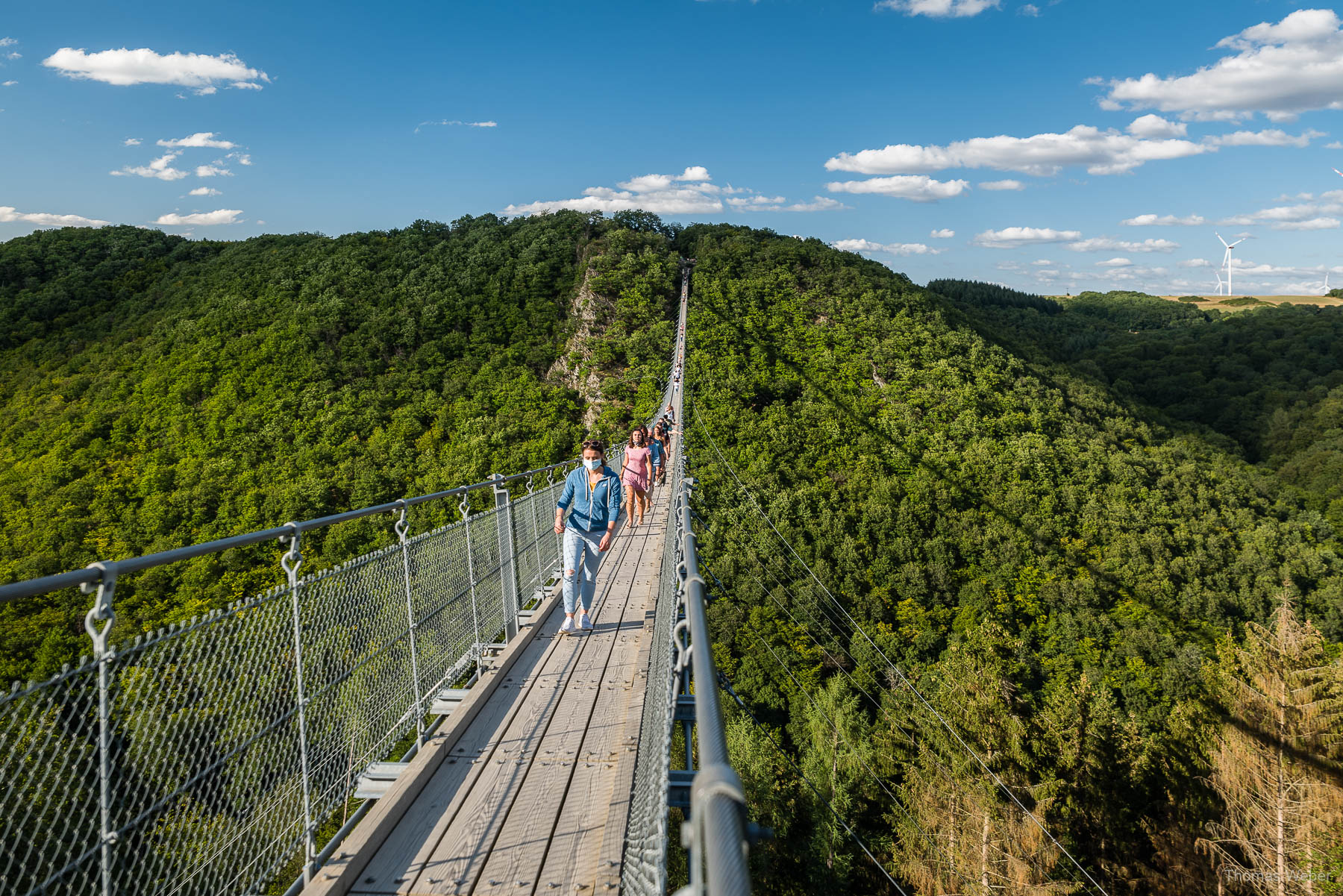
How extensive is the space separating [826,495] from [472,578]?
147ft

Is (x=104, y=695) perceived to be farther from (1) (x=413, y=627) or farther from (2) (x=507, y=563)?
(2) (x=507, y=563)

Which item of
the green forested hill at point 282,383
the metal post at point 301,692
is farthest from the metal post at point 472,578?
the green forested hill at point 282,383

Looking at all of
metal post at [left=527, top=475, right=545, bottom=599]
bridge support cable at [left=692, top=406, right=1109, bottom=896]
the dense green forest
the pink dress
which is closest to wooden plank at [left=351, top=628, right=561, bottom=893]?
metal post at [left=527, top=475, right=545, bottom=599]

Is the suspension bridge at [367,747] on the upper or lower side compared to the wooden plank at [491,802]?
upper

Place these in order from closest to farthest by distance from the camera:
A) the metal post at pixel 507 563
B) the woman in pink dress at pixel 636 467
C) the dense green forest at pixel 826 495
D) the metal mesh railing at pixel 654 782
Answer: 1. the metal mesh railing at pixel 654 782
2. the metal post at pixel 507 563
3. the woman in pink dress at pixel 636 467
4. the dense green forest at pixel 826 495

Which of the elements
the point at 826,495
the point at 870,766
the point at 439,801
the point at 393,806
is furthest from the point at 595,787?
the point at 826,495

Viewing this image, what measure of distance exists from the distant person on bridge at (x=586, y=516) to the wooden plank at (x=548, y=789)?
0.57 metres

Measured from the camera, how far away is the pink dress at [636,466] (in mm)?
9227

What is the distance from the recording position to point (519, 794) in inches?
136

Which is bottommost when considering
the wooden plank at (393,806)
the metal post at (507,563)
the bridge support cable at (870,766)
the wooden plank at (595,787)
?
the bridge support cable at (870,766)

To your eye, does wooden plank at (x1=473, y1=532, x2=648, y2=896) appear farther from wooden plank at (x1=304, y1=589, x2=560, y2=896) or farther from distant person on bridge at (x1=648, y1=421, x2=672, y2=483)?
distant person on bridge at (x1=648, y1=421, x2=672, y2=483)

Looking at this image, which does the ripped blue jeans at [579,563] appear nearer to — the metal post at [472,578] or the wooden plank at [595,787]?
the wooden plank at [595,787]

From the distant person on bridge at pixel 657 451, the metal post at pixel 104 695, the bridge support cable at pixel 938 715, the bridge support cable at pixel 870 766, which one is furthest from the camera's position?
the bridge support cable at pixel 870 766

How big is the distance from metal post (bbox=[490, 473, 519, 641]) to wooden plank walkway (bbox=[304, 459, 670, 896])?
0.42 meters
